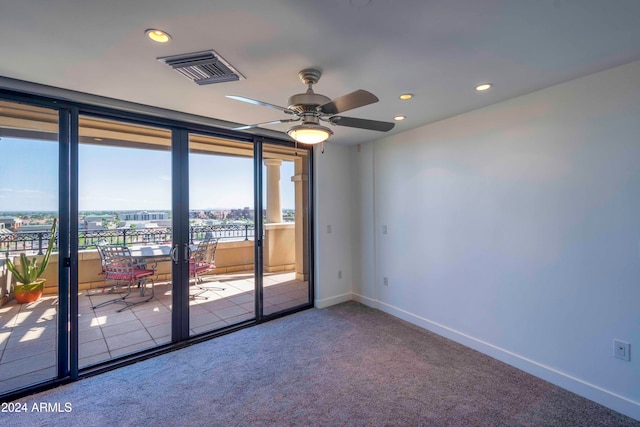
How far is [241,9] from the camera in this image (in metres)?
1.43

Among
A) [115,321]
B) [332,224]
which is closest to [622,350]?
[332,224]

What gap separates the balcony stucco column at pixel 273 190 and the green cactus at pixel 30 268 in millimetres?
2323

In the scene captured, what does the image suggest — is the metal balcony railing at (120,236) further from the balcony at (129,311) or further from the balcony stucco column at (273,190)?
the balcony stucco column at (273,190)

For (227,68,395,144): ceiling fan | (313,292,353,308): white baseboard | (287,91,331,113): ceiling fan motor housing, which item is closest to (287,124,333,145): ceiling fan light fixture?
(227,68,395,144): ceiling fan

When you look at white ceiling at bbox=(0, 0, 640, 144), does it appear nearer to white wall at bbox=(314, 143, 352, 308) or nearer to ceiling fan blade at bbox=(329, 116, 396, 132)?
ceiling fan blade at bbox=(329, 116, 396, 132)

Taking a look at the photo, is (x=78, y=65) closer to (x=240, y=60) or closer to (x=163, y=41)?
(x=163, y=41)

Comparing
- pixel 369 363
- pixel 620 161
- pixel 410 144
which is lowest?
pixel 369 363

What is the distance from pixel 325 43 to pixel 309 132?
534mm

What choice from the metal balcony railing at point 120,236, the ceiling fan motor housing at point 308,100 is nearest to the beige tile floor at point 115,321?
the metal balcony railing at point 120,236

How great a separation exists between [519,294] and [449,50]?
2215 millimetres

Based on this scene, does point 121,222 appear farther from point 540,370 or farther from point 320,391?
point 540,370

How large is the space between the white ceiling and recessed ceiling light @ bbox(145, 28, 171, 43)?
0.04m

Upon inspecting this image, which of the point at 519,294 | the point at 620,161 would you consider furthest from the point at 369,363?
the point at 620,161

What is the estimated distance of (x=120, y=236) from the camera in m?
3.32
